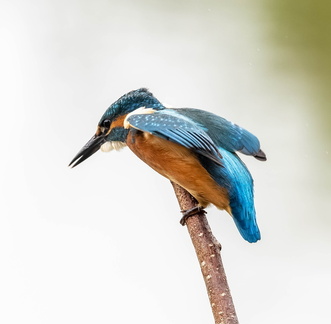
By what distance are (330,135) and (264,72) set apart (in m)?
0.70

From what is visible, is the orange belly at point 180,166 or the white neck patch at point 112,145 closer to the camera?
the orange belly at point 180,166

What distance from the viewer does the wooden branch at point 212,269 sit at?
193cm

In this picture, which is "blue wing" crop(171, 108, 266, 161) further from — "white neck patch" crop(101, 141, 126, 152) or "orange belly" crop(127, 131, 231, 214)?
"white neck patch" crop(101, 141, 126, 152)

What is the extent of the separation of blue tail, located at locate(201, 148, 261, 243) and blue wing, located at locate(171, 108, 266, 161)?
2 centimetres

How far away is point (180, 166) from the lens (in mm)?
2498

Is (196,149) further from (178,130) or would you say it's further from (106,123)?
(106,123)

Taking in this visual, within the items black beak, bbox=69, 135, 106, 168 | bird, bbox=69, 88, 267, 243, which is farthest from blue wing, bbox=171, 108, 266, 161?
black beak, bbox=69, 135, 106, 168

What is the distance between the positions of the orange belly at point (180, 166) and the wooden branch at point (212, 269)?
111 mm

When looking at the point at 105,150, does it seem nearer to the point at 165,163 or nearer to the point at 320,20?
the point at 165,163

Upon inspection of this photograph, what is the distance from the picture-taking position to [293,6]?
388 centimetres

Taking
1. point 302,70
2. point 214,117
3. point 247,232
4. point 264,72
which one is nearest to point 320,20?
point 302,70

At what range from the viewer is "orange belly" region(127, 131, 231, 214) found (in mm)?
2436

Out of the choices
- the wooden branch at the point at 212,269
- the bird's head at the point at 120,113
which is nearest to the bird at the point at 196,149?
the bird's head at the point at 120,113

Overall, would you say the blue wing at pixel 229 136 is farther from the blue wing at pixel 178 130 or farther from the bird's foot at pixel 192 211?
the bird's foot at pixel 192 211
